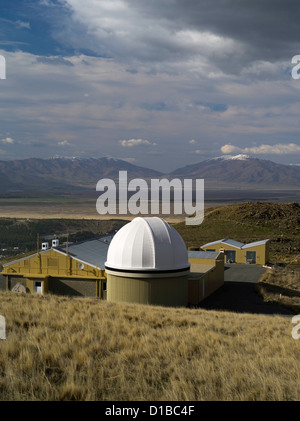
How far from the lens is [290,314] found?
2242 cm

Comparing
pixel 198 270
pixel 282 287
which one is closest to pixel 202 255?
pixel 198 270

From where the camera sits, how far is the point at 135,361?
315 inches

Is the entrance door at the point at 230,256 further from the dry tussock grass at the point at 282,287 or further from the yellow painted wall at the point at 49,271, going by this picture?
the yellow painted wall at the point at 49,271

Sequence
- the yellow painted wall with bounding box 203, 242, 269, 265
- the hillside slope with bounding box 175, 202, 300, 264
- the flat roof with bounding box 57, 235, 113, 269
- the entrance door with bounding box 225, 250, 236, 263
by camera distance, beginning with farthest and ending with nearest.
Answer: the hillside slope with bounding box 175, 202, 300, 264, the entrance door with bounding box 225, 250, 236, 263, the yellow painted wall with bounding box 203, 242, 269, 265, the flat roof with bounding box 57, 235, 113, 269

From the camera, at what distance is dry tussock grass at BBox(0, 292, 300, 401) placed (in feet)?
21.1

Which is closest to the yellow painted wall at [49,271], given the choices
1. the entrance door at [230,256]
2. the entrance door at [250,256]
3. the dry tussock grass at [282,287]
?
the dry tussock grass at [282,287]

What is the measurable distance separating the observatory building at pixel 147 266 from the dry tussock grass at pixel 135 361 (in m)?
9.53

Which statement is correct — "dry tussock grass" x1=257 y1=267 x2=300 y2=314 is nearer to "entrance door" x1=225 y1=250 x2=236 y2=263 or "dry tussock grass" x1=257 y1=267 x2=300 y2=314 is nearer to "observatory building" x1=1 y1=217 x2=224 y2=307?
"observatory building" x1=1 y1=217 x2=224 y2=307

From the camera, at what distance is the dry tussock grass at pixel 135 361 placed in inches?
253

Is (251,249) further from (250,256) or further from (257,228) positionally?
(257,228)

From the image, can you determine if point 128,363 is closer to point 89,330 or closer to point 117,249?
point 89,330

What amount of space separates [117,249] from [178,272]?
137 inches

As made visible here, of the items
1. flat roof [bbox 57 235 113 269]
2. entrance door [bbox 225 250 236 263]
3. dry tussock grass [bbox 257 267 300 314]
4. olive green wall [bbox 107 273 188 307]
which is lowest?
dry tussock grass [bbox 257 267 300 314]

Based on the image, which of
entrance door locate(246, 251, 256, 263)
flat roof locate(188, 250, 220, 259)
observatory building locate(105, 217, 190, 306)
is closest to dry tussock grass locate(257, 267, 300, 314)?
entrance door locate(246, 251, 256, 263)
